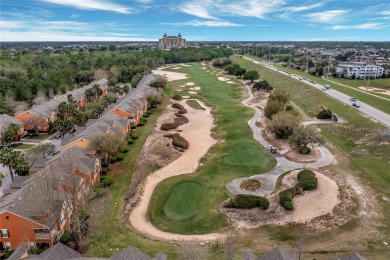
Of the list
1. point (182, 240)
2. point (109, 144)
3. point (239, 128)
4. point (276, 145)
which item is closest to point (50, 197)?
point (182, 240)

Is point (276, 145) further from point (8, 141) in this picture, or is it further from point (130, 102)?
point (8, 141)

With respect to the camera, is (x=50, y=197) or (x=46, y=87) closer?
(x=50, y=197)

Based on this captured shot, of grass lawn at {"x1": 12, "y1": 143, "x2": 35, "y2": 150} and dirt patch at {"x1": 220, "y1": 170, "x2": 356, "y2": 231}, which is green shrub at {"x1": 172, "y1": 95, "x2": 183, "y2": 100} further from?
dirt patch at {"x1": 220, "y1": 170, "x2": 356, "y2": 231}

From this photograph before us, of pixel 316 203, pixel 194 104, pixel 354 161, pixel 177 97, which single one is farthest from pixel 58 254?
pixel 177 97

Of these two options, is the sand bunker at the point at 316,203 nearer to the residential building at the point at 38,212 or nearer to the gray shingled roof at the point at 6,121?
the residential building at the point at 38,212

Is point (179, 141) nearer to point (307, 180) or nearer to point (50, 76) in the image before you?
point (307, 180)

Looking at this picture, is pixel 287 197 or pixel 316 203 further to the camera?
pixel 316 203

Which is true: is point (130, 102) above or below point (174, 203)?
above
